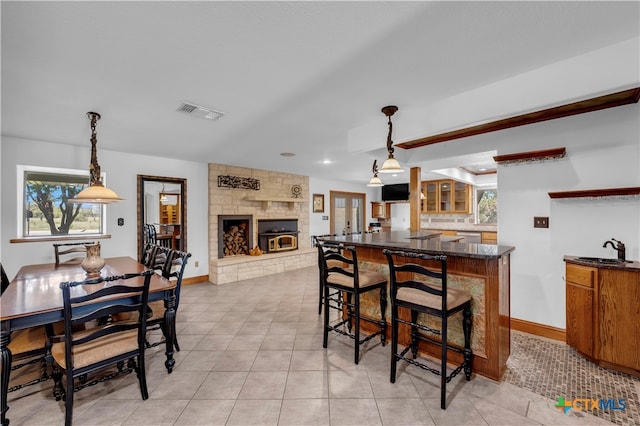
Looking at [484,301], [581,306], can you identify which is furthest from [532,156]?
[484,301]

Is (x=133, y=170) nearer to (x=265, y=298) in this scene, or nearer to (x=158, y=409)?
(x=265, y=298)

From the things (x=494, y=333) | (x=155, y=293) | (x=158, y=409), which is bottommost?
(x=158, y=409)

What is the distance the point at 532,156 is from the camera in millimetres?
2842

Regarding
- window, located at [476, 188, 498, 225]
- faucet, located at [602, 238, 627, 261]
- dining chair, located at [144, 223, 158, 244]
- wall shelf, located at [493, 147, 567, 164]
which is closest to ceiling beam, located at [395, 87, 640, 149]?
wall shelf, located at [493, 147, 567, 164]

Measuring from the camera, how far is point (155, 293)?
2.14 m

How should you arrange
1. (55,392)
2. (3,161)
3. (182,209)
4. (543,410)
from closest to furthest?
(543,410)
(55,392)
(3,161)
(182,209)

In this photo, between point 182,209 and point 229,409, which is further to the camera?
point 182,209

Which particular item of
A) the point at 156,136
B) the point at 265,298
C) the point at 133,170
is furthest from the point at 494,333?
the point at 133,170

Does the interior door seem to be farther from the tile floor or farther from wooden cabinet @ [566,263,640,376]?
wooden cabinet @ [566,263,640,376]

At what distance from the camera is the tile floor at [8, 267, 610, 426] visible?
1727 mm

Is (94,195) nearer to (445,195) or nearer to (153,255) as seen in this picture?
(153,255)

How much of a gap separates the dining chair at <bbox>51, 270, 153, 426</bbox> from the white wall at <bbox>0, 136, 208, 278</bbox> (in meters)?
2.47

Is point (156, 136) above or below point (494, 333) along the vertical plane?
above

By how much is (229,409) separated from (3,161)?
4102mm
